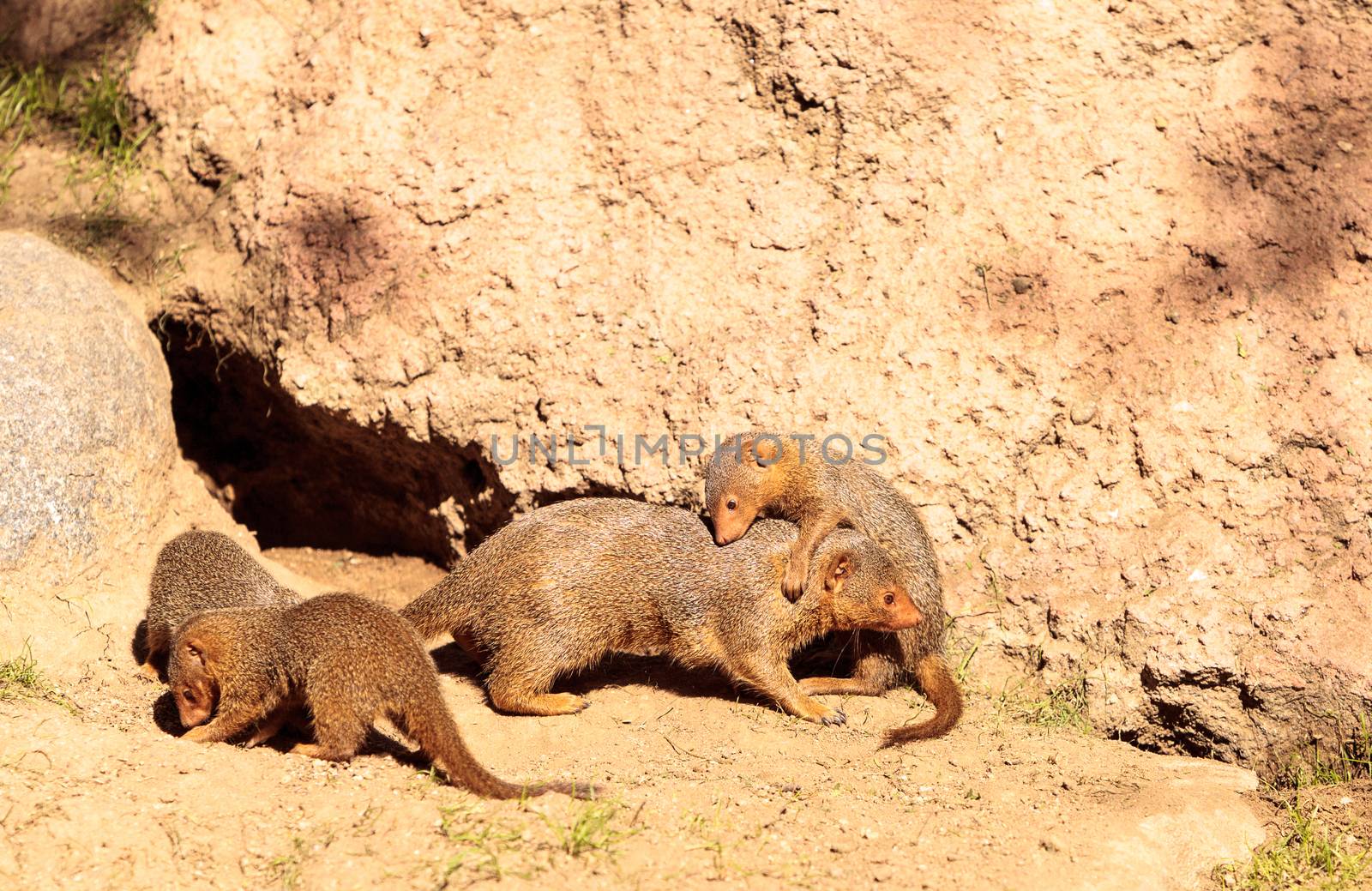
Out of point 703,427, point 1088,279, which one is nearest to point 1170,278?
point 1088,279

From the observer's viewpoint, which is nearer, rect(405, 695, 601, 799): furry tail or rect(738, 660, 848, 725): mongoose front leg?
rect(405, 695, 601, 799): furry tail

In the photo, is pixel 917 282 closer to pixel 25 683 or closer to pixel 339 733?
pixel 339 733

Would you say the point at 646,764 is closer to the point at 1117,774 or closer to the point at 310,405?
the point at 1117,774

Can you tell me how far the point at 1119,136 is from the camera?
5398mm

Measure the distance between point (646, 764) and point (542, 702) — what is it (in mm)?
581

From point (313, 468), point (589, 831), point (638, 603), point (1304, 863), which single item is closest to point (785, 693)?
point (638, 603)

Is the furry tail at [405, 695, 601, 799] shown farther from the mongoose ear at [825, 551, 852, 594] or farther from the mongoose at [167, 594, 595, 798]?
the mongoose ear at [825, 551, 852, 594]

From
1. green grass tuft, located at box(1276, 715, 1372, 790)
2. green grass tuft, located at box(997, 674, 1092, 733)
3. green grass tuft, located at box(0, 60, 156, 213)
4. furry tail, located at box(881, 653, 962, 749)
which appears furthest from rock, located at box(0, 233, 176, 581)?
green grass tuft, located at box(1276, 715, 1372, 790)

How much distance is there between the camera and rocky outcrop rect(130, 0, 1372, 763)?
4781mm

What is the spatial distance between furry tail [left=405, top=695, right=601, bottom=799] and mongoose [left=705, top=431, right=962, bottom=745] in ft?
4.18

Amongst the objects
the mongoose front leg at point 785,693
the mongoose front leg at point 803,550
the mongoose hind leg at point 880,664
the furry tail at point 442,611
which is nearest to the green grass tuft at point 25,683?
the furry tail at point 442,611

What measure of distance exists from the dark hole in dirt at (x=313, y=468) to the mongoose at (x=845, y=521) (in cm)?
113

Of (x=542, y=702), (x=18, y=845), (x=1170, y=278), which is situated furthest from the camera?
(x=1170, y=278)

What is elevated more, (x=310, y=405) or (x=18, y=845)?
(x=310, y=405)
